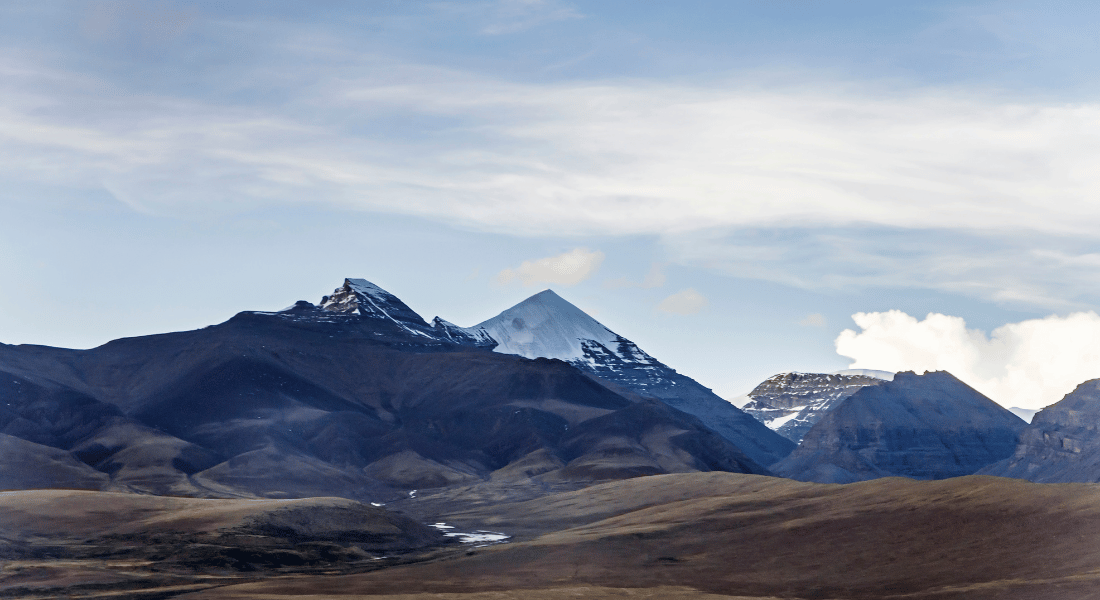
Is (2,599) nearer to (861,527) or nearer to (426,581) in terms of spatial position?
(426,581)

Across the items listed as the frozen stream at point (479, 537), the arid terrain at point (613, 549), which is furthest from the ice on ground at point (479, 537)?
the arid terrain at point (613, 549)

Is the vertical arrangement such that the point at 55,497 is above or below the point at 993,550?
above

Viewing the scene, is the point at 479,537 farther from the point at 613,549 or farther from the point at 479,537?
the point at 613,549

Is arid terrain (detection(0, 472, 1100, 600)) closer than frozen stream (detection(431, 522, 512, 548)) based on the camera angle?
Yes

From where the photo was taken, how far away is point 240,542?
12525 cm

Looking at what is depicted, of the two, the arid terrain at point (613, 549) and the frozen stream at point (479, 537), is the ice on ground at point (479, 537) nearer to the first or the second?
the frozen stream at point (479, 537)

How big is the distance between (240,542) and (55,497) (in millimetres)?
33394

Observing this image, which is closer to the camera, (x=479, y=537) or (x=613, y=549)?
(x=613, y=549)

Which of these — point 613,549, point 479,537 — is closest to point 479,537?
point 479,537

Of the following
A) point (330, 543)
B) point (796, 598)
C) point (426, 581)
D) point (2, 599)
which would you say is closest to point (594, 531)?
point (330, 543)

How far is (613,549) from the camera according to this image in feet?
390

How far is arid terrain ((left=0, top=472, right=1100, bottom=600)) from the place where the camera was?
9450cm

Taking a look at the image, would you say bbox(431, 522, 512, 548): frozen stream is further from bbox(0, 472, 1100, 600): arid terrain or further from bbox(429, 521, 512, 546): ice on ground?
bbox(0, 472, 1100, 600): arid terrain

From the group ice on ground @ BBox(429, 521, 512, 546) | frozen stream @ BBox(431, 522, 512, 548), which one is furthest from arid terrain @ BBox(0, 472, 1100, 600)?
frozen stream @ BBox(431, 522, 512, 548)
